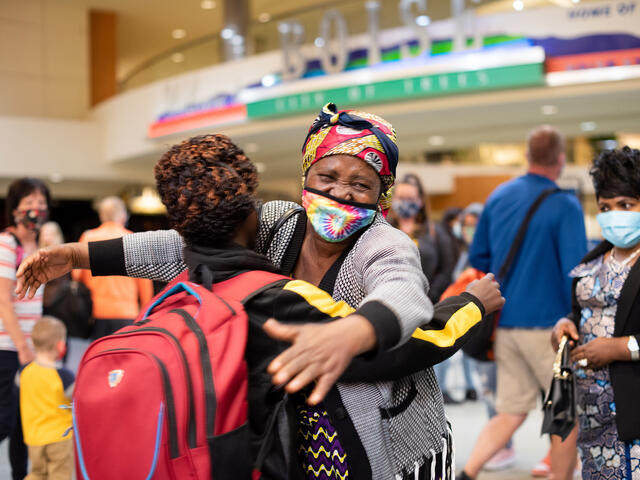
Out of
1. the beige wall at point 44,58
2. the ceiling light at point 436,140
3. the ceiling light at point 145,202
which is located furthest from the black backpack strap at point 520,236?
the beige wall at point 44,58

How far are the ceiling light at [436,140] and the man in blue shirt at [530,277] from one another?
9442mm

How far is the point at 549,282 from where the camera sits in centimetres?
369

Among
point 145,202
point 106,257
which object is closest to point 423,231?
point 106,257

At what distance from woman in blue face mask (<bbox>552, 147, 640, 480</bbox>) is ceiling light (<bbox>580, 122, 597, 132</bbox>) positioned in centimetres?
971

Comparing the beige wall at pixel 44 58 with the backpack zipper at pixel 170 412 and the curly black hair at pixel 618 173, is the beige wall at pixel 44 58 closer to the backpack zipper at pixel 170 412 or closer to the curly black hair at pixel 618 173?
the curly black hair at pixel 618 173

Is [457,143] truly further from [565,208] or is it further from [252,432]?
[252,432]

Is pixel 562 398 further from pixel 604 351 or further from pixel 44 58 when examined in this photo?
pixel 44 58

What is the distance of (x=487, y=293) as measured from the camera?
1628mm

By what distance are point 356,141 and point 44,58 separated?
1660 cm

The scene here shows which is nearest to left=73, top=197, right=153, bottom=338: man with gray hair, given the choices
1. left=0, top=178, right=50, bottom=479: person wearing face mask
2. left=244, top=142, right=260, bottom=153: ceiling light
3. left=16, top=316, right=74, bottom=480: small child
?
left=0, top=178, right=50, bottom=479: person wearing face mask

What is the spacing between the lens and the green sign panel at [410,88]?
9.42 m

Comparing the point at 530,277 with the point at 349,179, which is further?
the point at 530,277

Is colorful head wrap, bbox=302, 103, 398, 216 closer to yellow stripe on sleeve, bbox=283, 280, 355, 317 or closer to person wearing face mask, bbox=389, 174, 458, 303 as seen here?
yellow stripe on sleeve, bbox=283, 280, 355, 317

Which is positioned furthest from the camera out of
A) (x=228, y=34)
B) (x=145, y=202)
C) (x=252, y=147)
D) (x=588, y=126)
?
(x=145, y=202)
